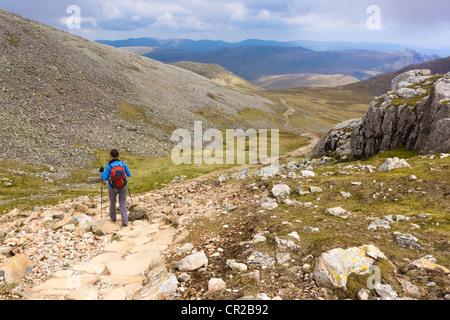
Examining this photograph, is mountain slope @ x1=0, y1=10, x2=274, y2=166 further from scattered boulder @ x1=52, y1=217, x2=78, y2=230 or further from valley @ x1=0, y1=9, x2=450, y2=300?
scattered boulder @ x1=52, y1=217, x2=78, y2=230

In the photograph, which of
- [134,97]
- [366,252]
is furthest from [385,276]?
[134,97]

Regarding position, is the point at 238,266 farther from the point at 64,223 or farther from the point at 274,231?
the point at 64,223

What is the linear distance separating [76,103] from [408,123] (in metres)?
75.7

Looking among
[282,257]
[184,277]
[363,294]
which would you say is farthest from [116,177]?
[363,294]

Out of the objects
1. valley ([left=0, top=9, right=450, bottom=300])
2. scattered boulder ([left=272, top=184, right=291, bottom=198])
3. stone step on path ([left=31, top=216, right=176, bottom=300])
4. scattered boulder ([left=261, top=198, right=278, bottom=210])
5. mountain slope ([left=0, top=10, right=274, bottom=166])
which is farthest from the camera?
mountain slope ([left=0, top=10, right=274, bottom=166])

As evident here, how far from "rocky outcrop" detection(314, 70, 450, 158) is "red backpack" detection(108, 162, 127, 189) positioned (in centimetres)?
2373

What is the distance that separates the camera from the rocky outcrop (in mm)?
21812

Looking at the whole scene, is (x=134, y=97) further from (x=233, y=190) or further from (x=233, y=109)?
(x=233, y=190)

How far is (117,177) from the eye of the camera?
48.2ft

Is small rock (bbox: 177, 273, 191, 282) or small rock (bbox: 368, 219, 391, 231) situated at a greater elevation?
small rock (bbox: 368, 219, 391, 231)

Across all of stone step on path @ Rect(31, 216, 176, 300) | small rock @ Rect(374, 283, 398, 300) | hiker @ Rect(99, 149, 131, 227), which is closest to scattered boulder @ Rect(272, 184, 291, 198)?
stone step on path @ Rect(31, 216, 176, 300)

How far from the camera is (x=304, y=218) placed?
12562 mm
